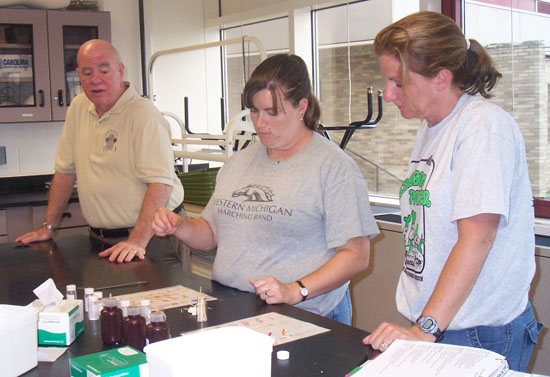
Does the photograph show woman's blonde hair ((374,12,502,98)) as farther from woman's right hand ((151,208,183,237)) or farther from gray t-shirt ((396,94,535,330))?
woman's right hand ((151,208,183,237))

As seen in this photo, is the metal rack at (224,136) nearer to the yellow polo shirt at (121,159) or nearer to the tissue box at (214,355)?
the yellow polo shirt at (121,159)

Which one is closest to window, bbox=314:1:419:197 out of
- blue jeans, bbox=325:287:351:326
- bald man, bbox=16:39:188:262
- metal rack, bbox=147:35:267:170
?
metal rack, bbox=147:35:267:170

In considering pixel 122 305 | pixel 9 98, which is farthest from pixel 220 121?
pixel 122 305

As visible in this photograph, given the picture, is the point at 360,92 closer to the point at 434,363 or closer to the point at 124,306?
the point at 124,306

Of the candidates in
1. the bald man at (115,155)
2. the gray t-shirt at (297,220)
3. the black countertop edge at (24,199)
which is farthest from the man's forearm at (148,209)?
the black countertop edge at (24,199)

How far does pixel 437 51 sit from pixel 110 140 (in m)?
1.68

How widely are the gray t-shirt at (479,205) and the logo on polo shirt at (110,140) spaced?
1.57 m

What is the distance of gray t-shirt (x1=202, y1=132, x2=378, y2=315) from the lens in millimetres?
1729

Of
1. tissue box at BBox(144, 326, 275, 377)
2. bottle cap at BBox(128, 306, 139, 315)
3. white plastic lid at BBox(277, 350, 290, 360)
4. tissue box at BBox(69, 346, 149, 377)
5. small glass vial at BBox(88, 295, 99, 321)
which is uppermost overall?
tissue box at BBox(144, 326, 275, 377)

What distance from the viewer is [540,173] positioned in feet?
8.75

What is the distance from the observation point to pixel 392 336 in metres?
1.26

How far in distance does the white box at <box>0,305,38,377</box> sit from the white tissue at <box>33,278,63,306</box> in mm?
169

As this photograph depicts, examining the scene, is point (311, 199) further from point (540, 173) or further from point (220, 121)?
point (220, 121)

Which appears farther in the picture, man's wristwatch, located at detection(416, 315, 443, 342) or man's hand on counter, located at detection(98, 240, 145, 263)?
man's hand on counter, located at detection(98, 240, 145, 263)
